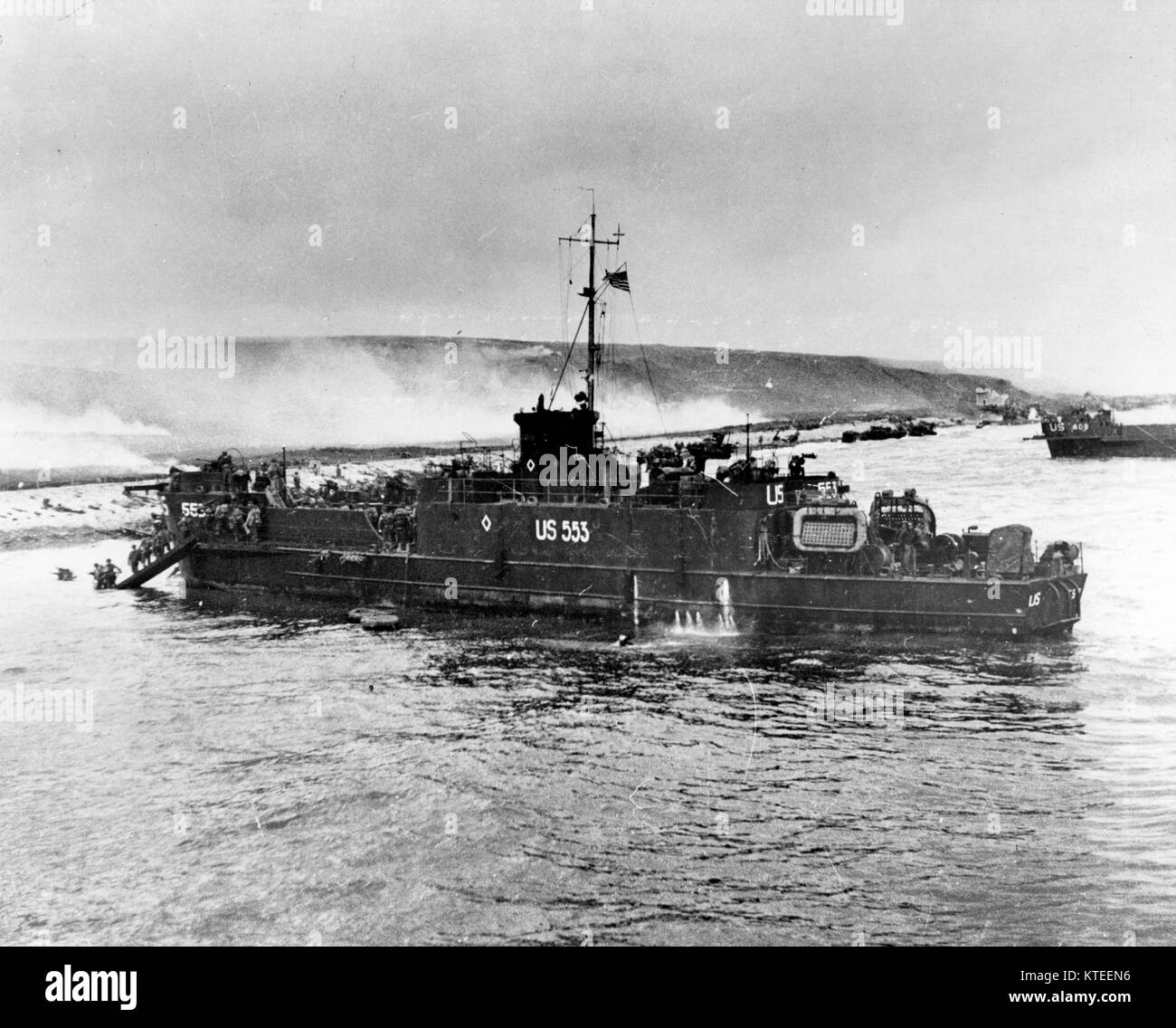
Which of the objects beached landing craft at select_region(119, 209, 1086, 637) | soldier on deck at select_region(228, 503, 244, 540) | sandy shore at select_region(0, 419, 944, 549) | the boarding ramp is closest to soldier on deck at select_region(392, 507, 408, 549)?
beached landing craft at select_region(119, 209, 1086, 637)

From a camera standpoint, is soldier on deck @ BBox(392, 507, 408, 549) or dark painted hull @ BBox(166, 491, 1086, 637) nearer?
dark painted hull @ BBox(166, 491, 1086, 637)

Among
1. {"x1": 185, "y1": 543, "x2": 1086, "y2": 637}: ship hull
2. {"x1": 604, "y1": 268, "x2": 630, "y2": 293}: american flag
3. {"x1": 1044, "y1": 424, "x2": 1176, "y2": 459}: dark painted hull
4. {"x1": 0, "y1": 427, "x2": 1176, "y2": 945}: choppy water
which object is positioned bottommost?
{"x1": 0, "y1": 427, "x2": 1176, "y2": 945}: choppy water

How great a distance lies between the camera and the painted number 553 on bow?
24734 millimetres

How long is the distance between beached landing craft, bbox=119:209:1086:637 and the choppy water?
1068 millimetres

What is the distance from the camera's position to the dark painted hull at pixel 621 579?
20453 millimetres

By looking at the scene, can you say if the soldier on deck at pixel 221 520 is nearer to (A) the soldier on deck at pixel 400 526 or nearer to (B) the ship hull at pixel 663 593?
(B) the ship hull at pixel 663 593

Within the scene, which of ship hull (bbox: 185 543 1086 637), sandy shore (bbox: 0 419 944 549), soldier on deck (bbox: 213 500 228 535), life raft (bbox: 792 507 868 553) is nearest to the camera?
ship hull (bbox: 185 543 1086 637)

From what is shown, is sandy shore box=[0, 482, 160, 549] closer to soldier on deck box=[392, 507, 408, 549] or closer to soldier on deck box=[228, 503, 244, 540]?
soldier on deck box=[228, 503, 244, 540]

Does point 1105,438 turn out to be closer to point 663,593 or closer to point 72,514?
point 663,593

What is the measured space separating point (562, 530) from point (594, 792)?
13.2m

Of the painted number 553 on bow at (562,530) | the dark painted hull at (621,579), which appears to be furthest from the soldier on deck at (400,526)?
the painted number 553 on bow at (562,530)

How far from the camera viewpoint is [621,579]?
949 inches

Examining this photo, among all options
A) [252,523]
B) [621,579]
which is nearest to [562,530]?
[621,579]
